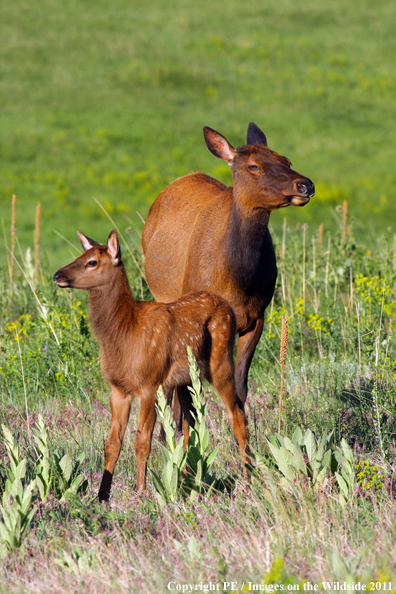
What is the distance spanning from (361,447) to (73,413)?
2374mm

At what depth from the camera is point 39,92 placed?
3119 cm

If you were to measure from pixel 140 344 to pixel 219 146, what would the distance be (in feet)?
6.81

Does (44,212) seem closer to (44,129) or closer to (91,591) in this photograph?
(44,129)

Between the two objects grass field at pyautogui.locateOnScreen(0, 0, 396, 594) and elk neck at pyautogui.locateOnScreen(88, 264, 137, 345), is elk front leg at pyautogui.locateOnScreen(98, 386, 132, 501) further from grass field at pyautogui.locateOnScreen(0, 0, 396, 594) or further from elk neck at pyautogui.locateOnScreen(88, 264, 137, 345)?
elk neck at pyautogui.locateOnScreen(88, 264, 137, 345)

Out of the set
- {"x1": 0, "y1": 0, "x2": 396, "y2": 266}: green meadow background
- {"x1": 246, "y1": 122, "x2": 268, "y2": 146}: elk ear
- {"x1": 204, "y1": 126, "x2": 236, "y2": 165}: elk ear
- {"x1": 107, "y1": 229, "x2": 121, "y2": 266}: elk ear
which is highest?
{"x1": 0, "y1": 0, "x2": 396, "y2": 266}: green meadow background

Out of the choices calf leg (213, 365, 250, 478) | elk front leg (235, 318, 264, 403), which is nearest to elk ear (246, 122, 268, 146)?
elk front leg (235, 318, 264, 403)

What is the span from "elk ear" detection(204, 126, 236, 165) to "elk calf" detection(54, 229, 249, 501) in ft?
4.84

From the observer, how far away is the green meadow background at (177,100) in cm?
2358

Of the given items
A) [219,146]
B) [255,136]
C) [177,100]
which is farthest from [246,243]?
[177,100]

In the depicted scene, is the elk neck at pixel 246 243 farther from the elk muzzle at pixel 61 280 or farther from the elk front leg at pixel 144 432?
the elk muzzle at pixel 61 280

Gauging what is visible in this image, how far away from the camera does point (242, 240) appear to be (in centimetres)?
591

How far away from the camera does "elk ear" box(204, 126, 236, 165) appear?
19.9 ft

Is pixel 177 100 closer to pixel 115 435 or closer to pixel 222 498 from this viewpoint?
pixel 115 435

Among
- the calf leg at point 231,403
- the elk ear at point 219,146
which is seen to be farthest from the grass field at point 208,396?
the elk ear at point 219,146
